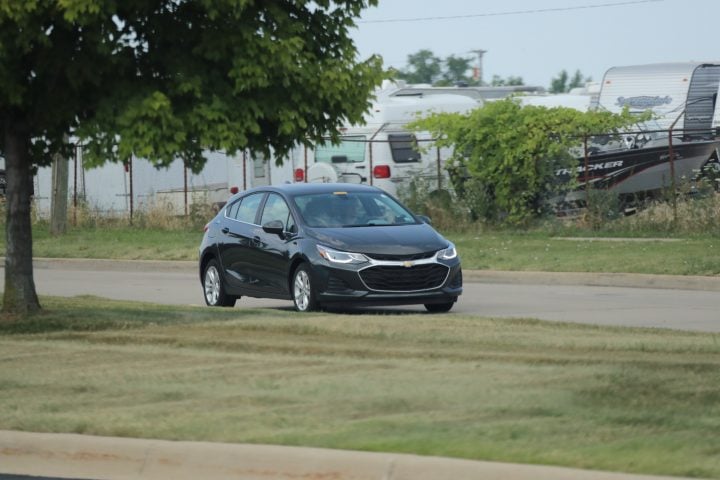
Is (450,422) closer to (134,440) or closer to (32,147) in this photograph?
(134,440)

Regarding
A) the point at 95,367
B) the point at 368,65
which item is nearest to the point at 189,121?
the point at 368,65

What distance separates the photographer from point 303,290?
1741cm

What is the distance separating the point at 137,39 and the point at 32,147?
6.01ft

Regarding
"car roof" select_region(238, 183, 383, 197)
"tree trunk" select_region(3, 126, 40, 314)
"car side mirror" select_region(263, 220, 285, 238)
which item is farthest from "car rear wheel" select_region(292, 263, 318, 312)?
"tree trunk" select_region(3, 126, 40, 314)

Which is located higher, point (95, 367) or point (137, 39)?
point (137, 39)

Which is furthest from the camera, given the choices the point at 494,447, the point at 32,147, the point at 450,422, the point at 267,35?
the point at 32,147

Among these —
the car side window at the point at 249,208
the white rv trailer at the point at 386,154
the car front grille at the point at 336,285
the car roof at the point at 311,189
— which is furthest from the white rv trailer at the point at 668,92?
the car front grille at the point at 336,285

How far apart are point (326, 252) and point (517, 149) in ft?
44.4

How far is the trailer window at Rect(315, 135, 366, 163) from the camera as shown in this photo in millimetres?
34312

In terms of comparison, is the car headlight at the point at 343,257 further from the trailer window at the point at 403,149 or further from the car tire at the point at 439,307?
the trailer window at the point at 403,149

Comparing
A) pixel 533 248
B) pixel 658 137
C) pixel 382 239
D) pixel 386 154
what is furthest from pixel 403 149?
pixel 382 239

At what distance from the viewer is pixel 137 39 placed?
1396cm

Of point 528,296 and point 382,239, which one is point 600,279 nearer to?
point 528,296

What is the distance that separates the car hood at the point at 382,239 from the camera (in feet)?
56.2
